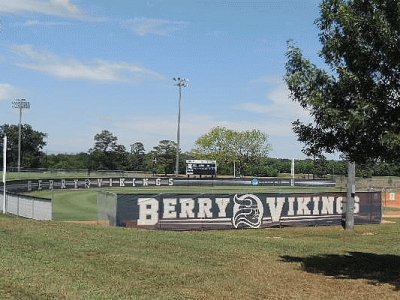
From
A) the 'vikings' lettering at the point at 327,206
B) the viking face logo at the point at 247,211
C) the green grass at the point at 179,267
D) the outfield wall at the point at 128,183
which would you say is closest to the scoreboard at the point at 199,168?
the outfield wall at the point at 128,183

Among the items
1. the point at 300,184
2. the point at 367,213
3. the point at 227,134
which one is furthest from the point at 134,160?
the point at 367,213

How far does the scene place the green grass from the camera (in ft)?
33.0

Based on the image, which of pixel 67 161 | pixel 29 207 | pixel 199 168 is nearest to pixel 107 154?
pixel 67 161

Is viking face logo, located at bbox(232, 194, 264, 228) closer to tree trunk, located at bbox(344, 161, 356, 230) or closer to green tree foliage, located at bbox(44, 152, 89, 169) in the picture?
tree trunk, located at bbox(344, 161, 356, 230)

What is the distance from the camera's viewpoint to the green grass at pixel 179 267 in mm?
10047

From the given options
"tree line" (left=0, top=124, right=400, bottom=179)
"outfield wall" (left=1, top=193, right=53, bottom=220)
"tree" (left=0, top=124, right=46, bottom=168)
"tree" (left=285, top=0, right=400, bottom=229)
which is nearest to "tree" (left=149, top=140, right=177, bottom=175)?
"tree line" (left=0, top=124, right=400, bottom=179)

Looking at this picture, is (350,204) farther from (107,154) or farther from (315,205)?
(107,154)

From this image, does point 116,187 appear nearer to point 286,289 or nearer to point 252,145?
point 286,289

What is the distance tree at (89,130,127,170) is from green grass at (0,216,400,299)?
347 feet

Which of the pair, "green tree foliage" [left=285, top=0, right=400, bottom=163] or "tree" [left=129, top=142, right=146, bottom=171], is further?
"tree" [left=129, top=142, right=146, bottom=171]

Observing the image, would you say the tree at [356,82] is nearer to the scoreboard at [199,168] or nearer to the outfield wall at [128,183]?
the outfield wall at [128,183]

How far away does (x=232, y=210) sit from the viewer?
84.6ft

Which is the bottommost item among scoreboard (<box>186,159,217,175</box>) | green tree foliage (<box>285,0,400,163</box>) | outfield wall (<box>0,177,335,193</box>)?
outfield wall (<box>0,177,335,193</box>)

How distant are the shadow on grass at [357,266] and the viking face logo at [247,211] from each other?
9.29 metres
